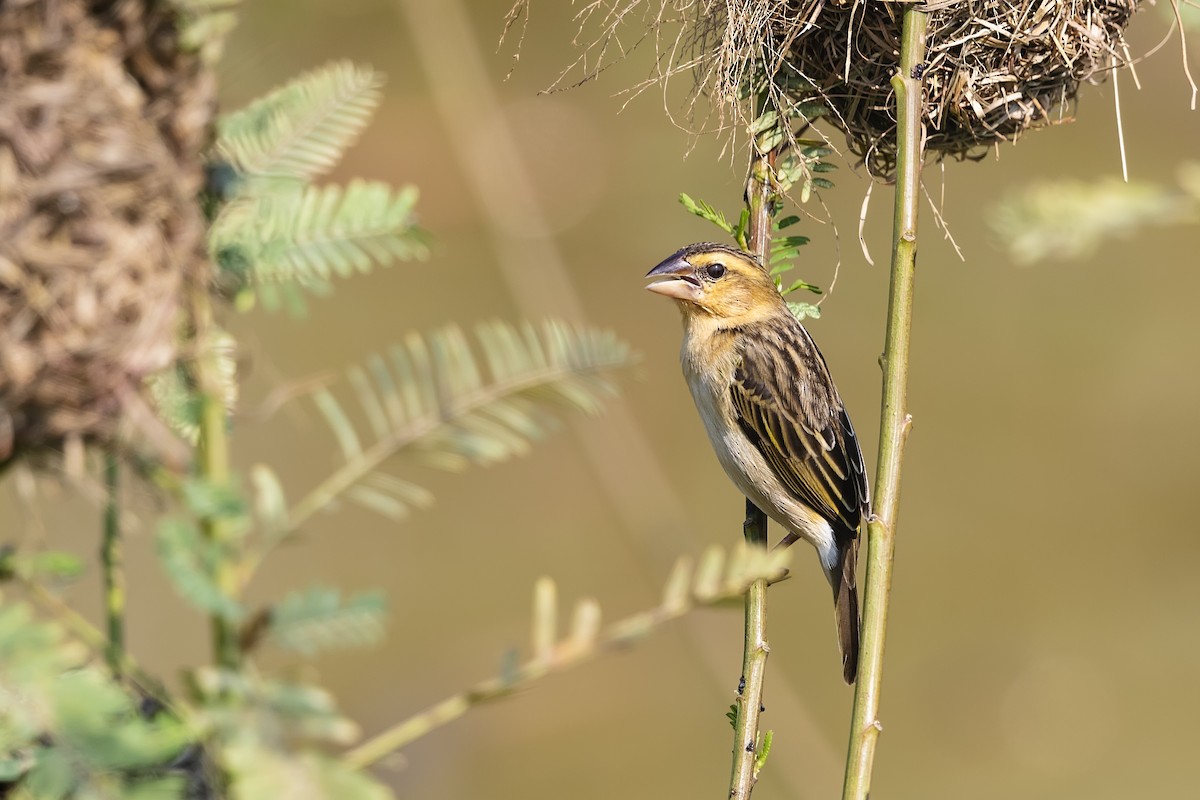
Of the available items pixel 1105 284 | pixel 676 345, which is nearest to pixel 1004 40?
pixel 676 345

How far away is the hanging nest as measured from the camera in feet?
8.14

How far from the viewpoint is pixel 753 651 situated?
85.3 inches

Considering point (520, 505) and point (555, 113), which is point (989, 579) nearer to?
point (520, 505)

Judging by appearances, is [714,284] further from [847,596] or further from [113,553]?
[113,553]

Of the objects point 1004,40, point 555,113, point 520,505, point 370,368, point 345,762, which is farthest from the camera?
point 555,113

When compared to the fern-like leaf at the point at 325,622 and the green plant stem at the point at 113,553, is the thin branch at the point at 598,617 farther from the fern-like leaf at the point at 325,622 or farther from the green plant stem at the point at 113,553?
the green plant stem at the point at 113,553

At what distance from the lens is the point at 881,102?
261 cm

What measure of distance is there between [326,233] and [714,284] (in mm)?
2288

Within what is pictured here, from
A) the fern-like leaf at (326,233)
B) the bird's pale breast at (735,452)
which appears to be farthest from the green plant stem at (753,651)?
the bird's pale breast at (735,452)

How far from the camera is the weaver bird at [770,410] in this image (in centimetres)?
345

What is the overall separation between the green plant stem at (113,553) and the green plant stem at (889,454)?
3.50 feet

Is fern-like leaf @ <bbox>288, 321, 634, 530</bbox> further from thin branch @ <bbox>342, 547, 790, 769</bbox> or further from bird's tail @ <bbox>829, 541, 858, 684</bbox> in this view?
bird's tail @ <bbox>829, 541, 858, 684</bbox>

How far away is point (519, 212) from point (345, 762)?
6.94 meters

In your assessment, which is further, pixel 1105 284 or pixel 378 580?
pixel 1105 284
